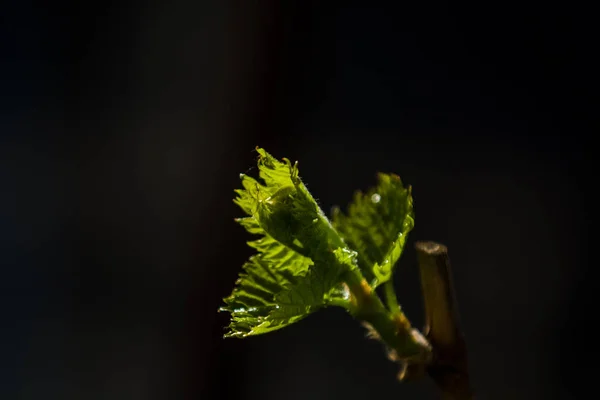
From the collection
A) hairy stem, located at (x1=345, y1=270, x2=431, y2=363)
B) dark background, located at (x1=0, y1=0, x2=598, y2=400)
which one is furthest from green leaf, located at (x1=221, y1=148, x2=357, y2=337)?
dark background, located at (x1=0, y1=0, x2=598, y2=400)

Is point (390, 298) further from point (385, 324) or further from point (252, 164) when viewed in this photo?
point (252, 164)

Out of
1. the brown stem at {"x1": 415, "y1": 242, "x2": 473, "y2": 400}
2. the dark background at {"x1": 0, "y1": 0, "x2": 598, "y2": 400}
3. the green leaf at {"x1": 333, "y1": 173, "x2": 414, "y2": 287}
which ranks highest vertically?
the dark background at {"x1": 0, "y1": 0, "x2": 598, "y2": 400}

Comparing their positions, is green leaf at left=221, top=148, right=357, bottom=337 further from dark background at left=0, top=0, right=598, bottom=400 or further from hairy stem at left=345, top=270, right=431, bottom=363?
dark background at left=0, top=0, right=598, bottom=400

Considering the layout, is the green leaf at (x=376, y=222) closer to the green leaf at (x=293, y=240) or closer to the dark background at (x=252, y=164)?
the green leaf at (x=293, y=240)

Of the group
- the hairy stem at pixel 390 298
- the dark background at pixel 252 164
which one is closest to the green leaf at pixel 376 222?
the hairy stem at pixel 390 298

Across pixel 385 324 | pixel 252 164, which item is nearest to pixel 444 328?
pixel 385 324

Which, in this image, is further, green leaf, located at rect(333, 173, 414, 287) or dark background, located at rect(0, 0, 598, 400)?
dark background, located at rect(0, 0, 598, 400)

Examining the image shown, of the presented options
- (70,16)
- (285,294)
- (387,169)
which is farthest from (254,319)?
(70,16)
